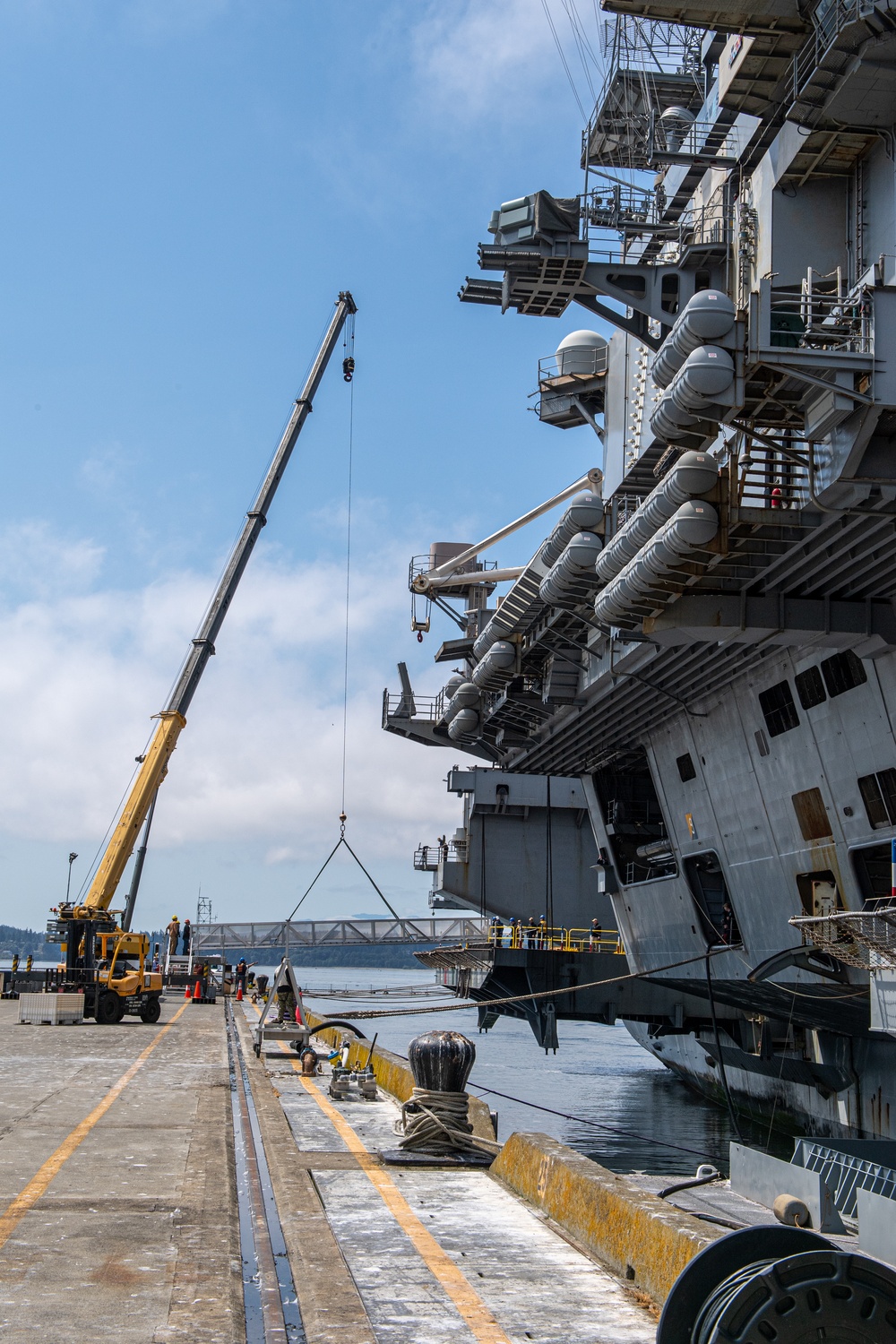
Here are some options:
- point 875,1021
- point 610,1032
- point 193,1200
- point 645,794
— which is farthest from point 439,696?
point 610,1032

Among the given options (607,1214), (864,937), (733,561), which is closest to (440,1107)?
(607,1214)

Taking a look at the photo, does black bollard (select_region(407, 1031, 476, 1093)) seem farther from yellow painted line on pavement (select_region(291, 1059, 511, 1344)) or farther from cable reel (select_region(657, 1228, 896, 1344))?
cable reel (select_region(657, 1228, 896, 1344))

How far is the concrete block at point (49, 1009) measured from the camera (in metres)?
27.3

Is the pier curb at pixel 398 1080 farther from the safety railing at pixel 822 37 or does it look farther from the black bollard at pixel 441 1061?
the safety railing at pixel 822 37

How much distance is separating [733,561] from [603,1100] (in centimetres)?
2194

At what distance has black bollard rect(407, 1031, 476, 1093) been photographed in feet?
32.6

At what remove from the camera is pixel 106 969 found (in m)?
29.5

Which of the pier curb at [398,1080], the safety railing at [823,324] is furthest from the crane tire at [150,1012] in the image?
the safety railing at [823,324]

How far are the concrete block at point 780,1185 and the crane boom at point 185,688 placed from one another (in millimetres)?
23201

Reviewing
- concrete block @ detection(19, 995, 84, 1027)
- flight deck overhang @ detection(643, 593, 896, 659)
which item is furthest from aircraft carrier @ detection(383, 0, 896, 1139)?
concrete block @ detection(19, 995, 84, 1027)

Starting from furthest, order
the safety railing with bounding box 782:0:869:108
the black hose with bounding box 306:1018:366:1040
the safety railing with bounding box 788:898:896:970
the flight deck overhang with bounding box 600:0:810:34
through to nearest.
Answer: the black hose with bounding box 306:1018:366:1040, the flight deck overhang with bounding box 600:0:810:34, the safety railing with bounding box 782:0:869:108, the safety railing with bounding box 788:898:896:970

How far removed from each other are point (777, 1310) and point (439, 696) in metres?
35.8

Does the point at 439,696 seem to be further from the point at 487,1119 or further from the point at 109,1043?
the point at 487,1119

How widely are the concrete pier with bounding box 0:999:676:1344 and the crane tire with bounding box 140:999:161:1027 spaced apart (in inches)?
655
